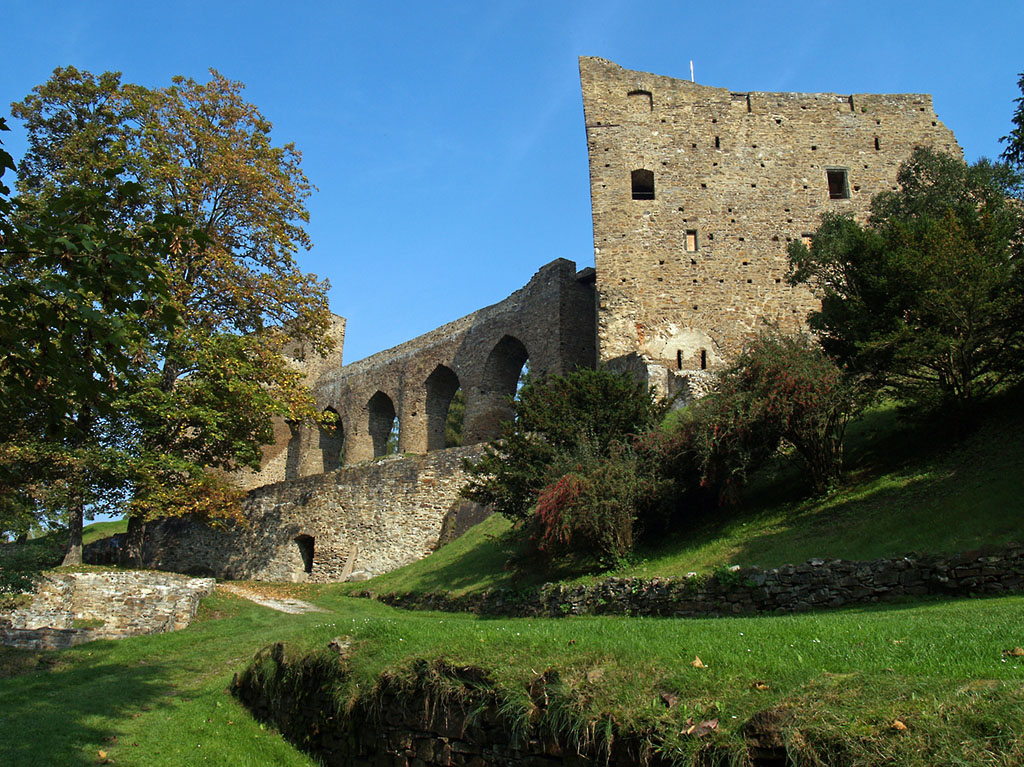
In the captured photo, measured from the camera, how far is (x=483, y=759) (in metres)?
6.27

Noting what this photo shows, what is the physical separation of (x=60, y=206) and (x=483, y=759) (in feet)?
16.7

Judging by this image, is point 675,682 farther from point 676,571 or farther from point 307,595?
point 307,595

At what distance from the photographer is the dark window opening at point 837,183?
1033 inches

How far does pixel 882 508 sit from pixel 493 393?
19323 millimetres

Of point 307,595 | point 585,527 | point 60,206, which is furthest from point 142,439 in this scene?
point 60,206

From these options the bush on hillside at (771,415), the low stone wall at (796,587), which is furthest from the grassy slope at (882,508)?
the bush on hillside at (771,415)

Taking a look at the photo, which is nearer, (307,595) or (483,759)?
(483,759)

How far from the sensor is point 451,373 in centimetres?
3303

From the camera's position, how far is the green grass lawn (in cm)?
441

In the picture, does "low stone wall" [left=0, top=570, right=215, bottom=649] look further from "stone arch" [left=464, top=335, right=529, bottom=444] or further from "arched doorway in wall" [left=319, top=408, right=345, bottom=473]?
"arched doorway in wall" [left=319, top=408, right=345, bottom=473]

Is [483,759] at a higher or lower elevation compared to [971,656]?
lower

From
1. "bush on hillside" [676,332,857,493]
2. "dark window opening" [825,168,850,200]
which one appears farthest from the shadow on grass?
"dark window opening" [825,168,850,200]

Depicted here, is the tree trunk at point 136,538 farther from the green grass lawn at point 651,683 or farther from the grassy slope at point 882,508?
the green grass lawn at point 651,683

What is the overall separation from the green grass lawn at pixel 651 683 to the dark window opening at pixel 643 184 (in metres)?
19.5
